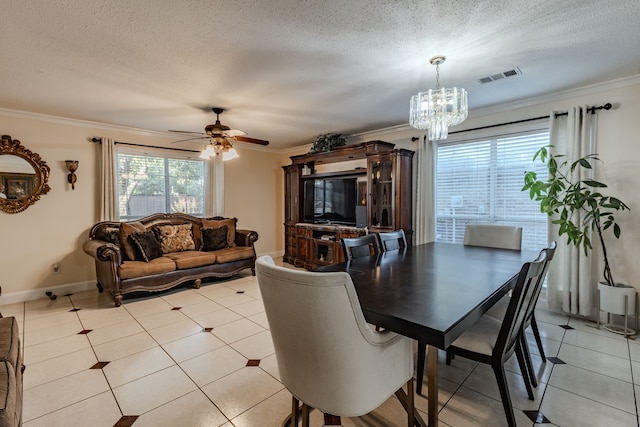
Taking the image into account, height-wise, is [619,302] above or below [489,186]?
below

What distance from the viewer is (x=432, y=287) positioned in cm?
170

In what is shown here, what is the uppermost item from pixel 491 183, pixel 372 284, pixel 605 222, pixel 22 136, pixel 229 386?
pixel 22 136

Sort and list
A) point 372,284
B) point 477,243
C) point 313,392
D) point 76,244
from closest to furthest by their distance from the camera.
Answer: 1. point 313,392
2. point 372,284
3. point 477,243
4. point 76,244

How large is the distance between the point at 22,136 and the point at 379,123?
4.87 meters

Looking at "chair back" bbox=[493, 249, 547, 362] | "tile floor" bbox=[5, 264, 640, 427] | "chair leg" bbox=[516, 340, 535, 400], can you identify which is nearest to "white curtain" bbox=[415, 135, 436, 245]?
"tile floor" bbox=[5, 264, 640, 427]

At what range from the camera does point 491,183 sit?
392 cm

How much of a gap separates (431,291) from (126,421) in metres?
1.94

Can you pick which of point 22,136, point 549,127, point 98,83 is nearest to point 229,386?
point 98,83

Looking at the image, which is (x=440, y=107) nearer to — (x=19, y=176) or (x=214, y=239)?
(x=214, y=239)

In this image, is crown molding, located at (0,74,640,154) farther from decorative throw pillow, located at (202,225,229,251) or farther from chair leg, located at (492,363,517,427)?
chair leg, located at (492,363,517,427)

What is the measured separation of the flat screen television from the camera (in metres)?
5.12

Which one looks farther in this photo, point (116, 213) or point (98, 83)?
point (116, 213)

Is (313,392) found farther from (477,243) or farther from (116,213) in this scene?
(116,213)

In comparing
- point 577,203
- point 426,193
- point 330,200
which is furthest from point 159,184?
point 577,203
